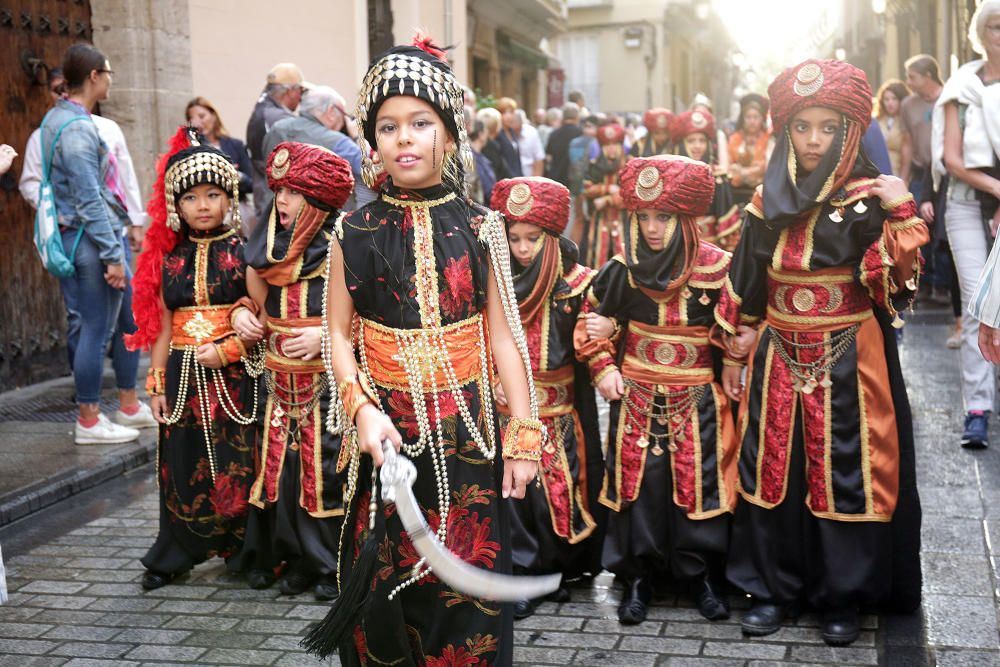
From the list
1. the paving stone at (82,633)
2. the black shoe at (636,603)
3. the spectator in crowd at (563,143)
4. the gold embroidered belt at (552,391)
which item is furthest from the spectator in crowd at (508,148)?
the paving stone at (82,633)

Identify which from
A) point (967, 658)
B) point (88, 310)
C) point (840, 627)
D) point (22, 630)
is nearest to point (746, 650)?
point (840, 627)

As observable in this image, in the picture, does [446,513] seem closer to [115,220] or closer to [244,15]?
[115,220]

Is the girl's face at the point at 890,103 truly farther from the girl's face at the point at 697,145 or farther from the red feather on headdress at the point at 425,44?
the red feather on headdress at the point at 425,44

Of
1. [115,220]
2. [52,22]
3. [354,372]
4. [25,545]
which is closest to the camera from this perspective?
[354,372]

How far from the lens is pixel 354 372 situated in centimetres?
331

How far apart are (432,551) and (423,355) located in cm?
57

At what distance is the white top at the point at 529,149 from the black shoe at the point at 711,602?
13.0 metres

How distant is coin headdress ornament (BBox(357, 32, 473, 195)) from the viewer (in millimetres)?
3273

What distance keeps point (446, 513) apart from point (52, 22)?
758 centimetres

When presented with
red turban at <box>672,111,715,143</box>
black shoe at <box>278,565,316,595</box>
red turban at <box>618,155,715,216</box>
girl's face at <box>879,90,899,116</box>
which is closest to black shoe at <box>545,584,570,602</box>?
black shoe at <box>278,565,316,595</box>

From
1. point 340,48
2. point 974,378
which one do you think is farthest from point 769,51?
point 974,378

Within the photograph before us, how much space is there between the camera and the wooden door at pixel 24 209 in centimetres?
901

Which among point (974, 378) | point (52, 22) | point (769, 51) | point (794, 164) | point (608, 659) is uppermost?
point (769, 51)

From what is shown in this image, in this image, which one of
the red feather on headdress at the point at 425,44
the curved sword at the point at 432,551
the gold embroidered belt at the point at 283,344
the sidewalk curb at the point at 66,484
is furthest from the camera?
the sidewalk curb at the point at 66,484
